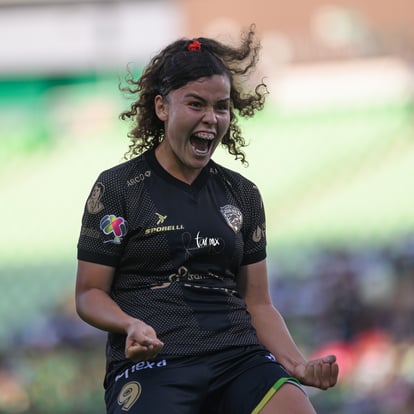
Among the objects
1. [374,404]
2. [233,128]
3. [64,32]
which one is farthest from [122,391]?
[64,32]

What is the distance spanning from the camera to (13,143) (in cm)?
1378

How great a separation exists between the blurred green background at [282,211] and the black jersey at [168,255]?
27.9ft

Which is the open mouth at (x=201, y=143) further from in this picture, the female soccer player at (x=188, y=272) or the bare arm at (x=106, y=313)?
the bare arm at (x=106, y=313)

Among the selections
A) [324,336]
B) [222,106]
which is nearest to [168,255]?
[222,106]

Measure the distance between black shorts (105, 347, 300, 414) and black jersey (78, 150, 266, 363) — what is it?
0.19ft

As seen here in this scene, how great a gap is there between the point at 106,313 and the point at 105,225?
337 mm

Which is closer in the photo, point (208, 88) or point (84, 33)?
point (208, 88)

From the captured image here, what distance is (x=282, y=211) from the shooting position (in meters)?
13.7

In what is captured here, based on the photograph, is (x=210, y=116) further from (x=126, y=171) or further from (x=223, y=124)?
(x=126, y=171)

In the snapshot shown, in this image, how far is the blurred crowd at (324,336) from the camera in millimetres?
12484

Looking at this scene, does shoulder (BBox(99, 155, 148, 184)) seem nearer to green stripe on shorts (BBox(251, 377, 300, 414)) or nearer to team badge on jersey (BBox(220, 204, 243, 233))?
team badge on jersey (BBox(220, 204, 243, 233))

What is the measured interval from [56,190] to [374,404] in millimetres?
4606

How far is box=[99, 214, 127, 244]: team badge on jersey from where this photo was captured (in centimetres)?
404

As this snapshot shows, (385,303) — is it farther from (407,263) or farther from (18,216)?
(18,216)
